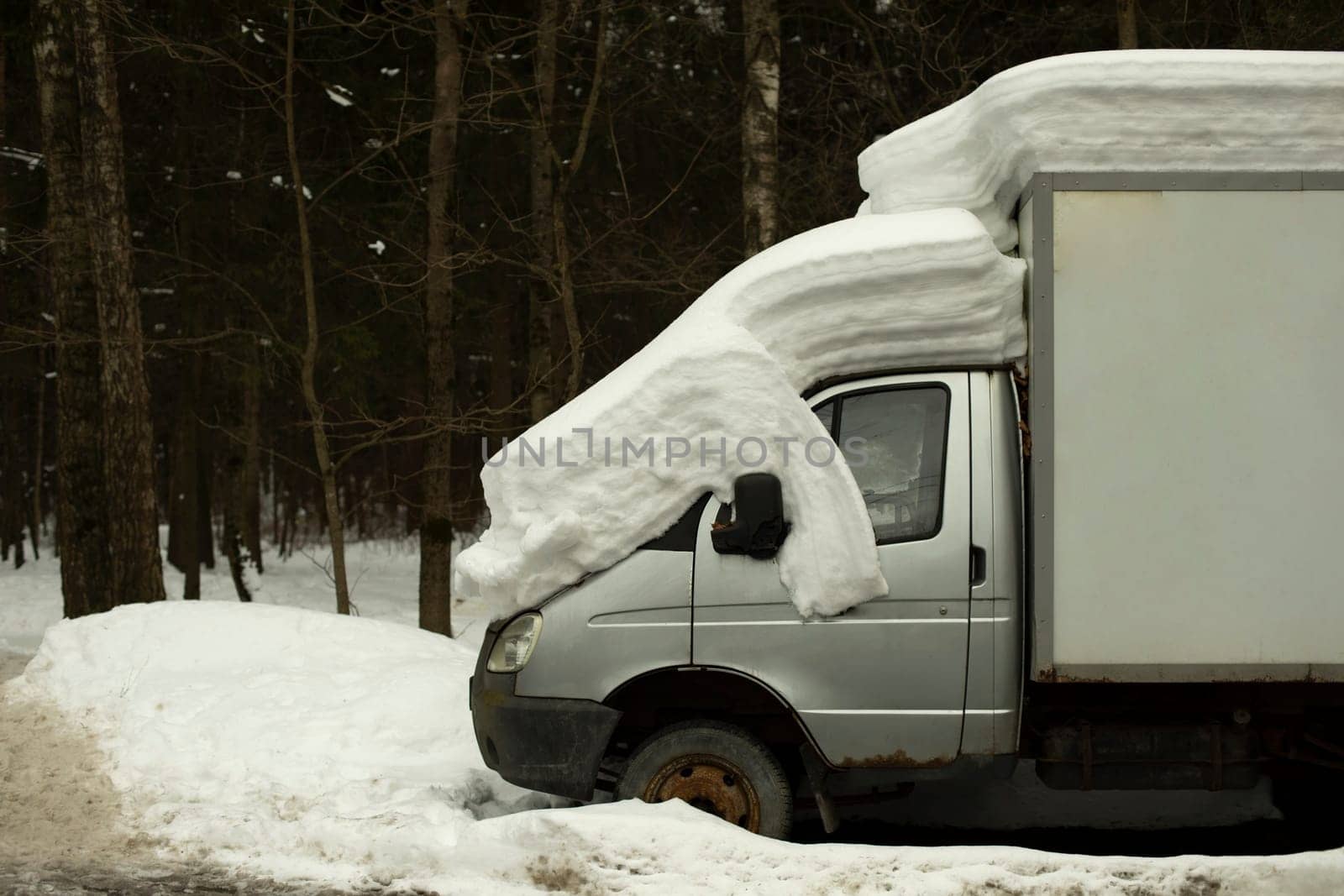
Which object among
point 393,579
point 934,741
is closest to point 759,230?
point 934,741

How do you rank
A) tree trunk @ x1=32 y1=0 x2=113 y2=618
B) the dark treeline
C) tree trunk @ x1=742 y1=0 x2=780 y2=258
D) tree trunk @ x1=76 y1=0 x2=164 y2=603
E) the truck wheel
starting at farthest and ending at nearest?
tree trunk @ x1=32 y1=0 x2=113 y2=618 < the dark treeline < tree trunk @ x1=76 y1=0 x2=164 y2=603 < tree trunk @ x1=742 y1=0 x2=780 y2=258 < the truck wheel

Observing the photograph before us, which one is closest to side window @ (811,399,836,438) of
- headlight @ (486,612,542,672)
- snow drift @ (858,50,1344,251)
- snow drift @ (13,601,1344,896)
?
snow drift @ (858,50,1344,251)

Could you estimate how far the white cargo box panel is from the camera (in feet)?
15.4

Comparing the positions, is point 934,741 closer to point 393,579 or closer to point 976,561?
point 976,561

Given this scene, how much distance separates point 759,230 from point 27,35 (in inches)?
428

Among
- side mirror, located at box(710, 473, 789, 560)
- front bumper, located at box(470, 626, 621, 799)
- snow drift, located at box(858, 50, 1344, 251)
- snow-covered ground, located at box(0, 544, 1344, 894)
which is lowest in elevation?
snow-covered ground, located at box(0, 544, 1344, 894)

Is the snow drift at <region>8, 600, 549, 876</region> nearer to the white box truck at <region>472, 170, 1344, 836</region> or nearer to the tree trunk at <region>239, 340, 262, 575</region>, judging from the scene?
the white box truck at <region>472, 170, 1344, 836</region>

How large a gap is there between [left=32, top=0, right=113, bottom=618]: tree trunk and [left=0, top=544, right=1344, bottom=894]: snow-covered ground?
10.9ft

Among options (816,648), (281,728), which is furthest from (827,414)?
(281,728)

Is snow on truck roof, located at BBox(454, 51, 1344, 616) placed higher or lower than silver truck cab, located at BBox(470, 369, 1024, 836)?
higher

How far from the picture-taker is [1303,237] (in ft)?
15.5

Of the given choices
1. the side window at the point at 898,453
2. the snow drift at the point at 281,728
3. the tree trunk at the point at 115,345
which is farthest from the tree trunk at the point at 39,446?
the side window at the point at 898,453

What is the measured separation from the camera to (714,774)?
511cm

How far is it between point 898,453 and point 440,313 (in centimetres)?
821
